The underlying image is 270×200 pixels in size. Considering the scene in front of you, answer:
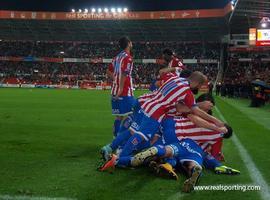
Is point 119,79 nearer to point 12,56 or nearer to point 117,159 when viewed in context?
point 117,159

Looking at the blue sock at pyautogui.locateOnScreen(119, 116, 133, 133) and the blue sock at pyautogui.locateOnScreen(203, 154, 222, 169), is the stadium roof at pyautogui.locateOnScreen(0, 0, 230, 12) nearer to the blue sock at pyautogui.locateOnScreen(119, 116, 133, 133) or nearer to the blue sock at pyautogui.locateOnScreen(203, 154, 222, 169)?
the blue sock at pyautogui.locateOnScreen(119, 116, 133, 133)

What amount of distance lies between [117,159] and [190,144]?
3.67 ft

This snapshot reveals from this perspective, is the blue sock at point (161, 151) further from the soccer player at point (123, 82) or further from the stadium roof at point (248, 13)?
the stadium roof at point (248, 13)

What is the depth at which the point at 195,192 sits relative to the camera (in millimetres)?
5691

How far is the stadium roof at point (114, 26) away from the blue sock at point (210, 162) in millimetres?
50924

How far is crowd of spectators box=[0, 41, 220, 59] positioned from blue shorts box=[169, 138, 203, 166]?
5582cm

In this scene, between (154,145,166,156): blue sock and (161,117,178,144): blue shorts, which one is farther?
(161,117,178,144): blue shorts

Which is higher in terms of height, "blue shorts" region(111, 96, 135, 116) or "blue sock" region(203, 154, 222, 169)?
"blue shorts" region(111, 96, 135, 116)

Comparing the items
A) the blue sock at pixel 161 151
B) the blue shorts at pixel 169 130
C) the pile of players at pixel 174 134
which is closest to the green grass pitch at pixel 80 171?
the pile of players at pixel 174 134

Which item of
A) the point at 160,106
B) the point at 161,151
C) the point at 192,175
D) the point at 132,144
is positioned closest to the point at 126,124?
the point at 132,144

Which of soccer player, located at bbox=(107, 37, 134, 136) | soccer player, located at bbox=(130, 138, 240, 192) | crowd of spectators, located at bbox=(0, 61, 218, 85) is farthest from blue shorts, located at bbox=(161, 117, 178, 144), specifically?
crowd of spectators, located at bbox=(0, 61, 218, 85)

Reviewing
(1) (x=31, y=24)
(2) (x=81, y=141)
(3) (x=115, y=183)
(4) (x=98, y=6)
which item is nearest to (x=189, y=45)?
(4) (x=98, y=6)

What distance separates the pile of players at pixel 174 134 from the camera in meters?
6.55

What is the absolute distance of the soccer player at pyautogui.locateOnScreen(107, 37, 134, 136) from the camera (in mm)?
8648
